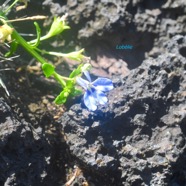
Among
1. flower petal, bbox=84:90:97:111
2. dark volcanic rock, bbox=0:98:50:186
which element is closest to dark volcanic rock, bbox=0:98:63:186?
dark volcanic rock, bbox=0:98:50:186

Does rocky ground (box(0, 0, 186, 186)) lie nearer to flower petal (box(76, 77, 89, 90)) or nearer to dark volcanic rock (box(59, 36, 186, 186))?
dark volcanic rock (box(59, 36, 186, 186))

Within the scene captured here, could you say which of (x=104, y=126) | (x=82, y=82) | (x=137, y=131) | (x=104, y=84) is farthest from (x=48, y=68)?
(x=137, y=131)

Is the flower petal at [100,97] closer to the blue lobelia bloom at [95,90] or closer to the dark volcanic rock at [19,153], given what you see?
the blue lobelia bloom at [95,90]

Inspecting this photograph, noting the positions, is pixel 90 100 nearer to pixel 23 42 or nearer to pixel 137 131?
pixel 137 131

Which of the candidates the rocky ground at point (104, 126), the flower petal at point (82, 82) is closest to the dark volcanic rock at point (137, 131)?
Answer: the rocky ground at point (104, 126)

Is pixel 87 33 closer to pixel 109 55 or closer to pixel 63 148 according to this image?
pixel 109 55

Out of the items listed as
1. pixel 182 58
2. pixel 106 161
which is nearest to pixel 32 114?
pixel 106 161
